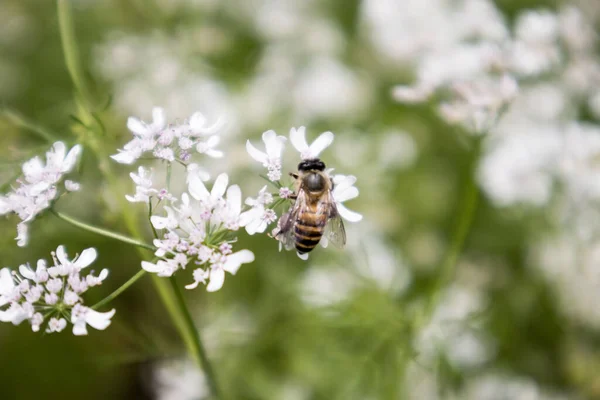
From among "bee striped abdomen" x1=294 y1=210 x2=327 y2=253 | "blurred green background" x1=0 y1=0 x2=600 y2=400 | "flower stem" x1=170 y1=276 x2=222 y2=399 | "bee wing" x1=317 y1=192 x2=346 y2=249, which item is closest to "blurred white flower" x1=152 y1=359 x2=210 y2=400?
"blurred green background" x1=0 y1=0 x2=600 y2=400

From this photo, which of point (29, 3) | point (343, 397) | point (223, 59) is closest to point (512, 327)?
point (343, 397)

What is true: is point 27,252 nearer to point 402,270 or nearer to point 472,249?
point 402,270

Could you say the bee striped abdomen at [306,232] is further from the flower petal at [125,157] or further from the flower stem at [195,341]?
the flower petal at [125,157]

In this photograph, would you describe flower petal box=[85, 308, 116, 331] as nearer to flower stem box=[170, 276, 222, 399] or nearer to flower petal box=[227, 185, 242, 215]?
flower stem box=[170, 276, 222, 399]

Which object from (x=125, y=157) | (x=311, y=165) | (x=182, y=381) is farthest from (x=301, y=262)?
(x=125, y=157)

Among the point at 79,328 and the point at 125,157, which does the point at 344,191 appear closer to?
the point at 125,157

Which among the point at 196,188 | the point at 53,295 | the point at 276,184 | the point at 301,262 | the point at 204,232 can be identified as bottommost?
Answer: the point at 53,295

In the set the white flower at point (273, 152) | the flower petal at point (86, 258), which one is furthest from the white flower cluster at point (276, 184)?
the flower petal at point (86, 258)
